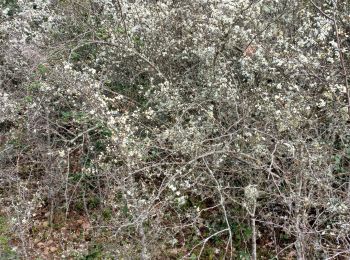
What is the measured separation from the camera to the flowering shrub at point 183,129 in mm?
4844

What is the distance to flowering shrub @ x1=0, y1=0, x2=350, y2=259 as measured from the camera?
15.9ft

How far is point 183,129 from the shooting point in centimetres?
536

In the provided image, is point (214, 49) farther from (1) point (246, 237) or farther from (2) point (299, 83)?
(1) point (246, 237)

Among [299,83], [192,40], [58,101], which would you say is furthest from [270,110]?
[58,101]

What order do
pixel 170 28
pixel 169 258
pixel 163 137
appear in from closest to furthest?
1. pixel 163 137
2. pixel 169 258
3. pixel 170 28

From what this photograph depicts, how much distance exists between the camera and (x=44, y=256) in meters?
5.80

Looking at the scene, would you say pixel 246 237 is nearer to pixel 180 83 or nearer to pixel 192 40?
pixel 180 83

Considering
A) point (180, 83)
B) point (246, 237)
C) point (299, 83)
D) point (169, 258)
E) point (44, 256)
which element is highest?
point (299, 83)

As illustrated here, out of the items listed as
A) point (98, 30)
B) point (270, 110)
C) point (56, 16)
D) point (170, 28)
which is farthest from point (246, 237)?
point (56, 16)

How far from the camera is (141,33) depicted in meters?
6.54

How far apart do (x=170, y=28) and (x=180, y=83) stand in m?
0.88

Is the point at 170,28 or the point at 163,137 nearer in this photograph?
the point at 163,137

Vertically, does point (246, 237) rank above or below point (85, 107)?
below

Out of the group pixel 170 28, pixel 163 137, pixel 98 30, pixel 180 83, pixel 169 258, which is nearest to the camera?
pixel 163 137
